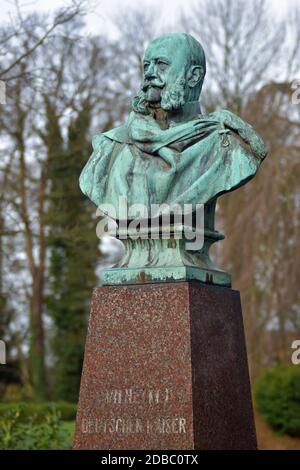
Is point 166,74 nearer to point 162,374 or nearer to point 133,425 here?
point 162,374

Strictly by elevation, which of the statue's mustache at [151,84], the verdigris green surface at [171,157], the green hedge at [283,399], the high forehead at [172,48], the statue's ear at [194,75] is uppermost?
the green hedge at [283,399]

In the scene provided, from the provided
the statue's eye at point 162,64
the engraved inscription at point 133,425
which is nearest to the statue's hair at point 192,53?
the statue's eye at point 162,64

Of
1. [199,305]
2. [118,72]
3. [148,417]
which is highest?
[118,72]

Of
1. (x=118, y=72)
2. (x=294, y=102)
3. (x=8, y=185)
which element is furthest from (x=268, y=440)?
(x=118, y=72)

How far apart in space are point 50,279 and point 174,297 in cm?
1823

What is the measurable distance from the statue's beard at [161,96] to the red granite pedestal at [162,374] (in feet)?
4.28

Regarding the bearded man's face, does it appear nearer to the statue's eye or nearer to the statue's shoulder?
the statue's eye

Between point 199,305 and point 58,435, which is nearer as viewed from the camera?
point 199,305

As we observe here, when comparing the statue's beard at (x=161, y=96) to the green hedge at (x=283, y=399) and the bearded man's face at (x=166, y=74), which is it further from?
the green hedge at (x=283, y=399)

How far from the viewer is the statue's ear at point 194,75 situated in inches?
246

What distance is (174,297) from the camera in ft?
18.6

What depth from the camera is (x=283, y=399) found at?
14570mm

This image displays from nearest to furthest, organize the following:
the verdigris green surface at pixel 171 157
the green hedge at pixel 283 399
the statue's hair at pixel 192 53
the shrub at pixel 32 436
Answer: the verdigris green surface at pixel 171 157
the statue's hair at pixel 192 53
the shrub at pixel 32 436
the green hedge at pixel 283 399

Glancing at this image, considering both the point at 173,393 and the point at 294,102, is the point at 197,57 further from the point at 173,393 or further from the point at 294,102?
the point at 294,102
